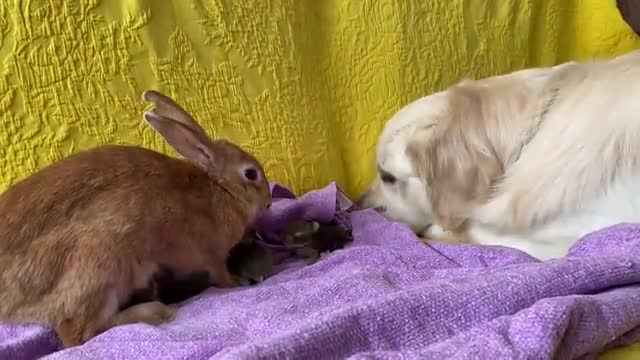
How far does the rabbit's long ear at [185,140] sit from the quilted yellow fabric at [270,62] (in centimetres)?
29

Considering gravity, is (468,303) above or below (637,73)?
below

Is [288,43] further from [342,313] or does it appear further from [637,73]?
[342,313]

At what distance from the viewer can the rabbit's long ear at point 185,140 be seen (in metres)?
1.43

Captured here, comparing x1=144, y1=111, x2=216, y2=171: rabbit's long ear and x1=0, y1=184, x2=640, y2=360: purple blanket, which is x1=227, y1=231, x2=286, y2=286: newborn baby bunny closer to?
x1=0, y1=184, x2=640, y2=360: purple blanket

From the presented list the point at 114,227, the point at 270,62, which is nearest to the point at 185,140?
the point at 114,227

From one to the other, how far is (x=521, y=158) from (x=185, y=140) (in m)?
0.70

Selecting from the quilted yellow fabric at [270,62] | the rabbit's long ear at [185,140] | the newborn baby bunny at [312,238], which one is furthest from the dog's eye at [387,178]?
the rabbit's long ear at [185,140]

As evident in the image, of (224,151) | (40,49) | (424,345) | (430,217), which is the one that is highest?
(40,49)

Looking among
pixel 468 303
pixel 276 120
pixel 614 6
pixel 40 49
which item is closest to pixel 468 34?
pixel 614 6

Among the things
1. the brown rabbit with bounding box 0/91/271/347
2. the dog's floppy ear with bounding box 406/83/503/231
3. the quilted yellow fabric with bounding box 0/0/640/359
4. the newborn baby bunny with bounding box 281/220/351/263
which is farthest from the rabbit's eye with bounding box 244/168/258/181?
the dog's floppy ear with bounding box 406/83/503/231

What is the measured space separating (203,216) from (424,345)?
0.52m

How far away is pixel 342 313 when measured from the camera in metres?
1.04

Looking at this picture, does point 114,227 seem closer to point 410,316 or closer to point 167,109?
point 167,109

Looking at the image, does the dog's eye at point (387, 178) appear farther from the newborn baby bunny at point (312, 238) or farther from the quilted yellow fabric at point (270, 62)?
the newborn baby bunny at point (312, 238)
